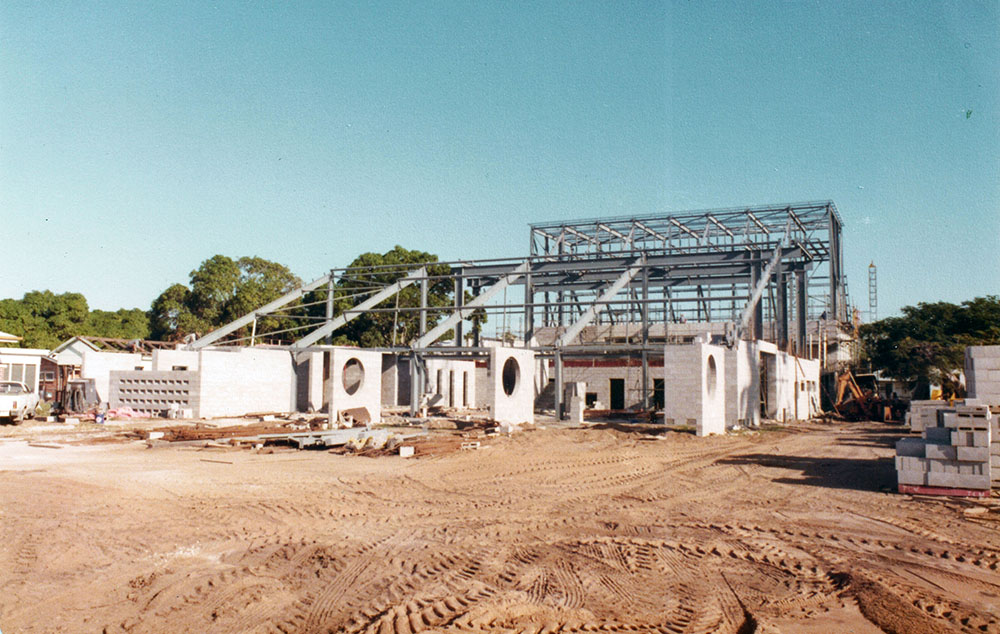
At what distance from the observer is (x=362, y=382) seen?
25.5m

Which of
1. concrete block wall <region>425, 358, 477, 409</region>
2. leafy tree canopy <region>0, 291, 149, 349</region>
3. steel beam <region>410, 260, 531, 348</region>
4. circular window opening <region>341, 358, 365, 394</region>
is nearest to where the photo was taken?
circular window opening <region>341, 358, 365, 394</region>

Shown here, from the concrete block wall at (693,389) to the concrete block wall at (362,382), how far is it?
10250 mm

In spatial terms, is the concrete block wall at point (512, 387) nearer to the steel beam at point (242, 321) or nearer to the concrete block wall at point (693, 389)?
the concrete block wall at point (693, 389)

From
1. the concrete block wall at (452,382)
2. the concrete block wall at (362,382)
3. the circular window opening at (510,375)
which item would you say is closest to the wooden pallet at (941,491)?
the circular window opening at (510,375)

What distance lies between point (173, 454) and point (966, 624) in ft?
47.3

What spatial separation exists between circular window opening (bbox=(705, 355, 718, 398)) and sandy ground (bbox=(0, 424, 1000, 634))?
299 inches

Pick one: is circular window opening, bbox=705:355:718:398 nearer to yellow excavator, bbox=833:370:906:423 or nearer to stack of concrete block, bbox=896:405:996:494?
stack of concrete block, bbox=896:405:996:494

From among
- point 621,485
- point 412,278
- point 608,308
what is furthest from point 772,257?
point 621,485

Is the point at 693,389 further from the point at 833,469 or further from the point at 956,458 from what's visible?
the point at 956,458

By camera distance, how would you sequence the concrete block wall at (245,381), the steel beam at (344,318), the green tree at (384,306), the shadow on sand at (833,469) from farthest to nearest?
the green tree at (384,306), the steel beam at (344,318), the concrete block wall at (245,381), the shadow on sand at (833,469)

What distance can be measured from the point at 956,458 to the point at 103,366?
2912 centimetres

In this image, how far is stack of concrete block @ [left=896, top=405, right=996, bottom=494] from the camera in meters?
10.3

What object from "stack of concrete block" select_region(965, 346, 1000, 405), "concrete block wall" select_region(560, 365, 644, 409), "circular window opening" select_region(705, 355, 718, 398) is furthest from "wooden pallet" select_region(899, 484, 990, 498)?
"concrete block wall" select_region(560, 365, 644, 409)

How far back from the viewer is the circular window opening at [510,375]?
2391cm
